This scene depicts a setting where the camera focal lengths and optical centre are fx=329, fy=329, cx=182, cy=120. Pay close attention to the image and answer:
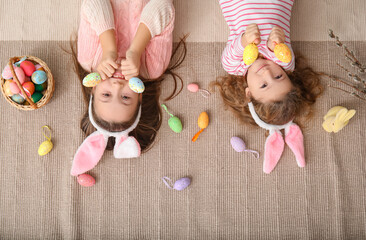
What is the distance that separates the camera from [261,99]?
3.77 ft

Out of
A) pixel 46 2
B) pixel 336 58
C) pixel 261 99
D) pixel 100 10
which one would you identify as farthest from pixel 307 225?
pixel 46 2

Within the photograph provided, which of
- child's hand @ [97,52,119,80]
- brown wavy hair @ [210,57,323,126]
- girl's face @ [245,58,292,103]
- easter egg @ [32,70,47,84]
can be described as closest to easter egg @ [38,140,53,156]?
easter egg @ [32,70,47,84]

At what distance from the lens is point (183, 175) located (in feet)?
4.23

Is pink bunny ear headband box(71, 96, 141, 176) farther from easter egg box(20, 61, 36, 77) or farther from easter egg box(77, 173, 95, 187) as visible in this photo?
easter egg box(20, 61, 36, 77)

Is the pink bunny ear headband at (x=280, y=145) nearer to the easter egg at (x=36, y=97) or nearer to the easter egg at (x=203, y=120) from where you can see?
the easter egg at (x=203, y=120)

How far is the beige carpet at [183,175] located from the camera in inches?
49.9

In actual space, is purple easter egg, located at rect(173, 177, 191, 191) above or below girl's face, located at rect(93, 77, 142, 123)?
below

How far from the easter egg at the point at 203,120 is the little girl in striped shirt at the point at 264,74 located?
101 mm

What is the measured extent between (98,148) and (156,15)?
20.9 inches

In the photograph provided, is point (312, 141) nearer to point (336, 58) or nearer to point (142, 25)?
point (336, 58)

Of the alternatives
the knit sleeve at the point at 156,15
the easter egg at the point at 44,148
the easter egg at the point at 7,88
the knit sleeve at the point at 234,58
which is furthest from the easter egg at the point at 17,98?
the knit sleeve at the point at 234,58

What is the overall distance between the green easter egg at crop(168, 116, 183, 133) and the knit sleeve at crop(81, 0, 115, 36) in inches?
16.0

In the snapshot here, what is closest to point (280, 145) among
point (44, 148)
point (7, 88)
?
point (44, 148)

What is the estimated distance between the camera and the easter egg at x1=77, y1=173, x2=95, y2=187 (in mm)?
1249
